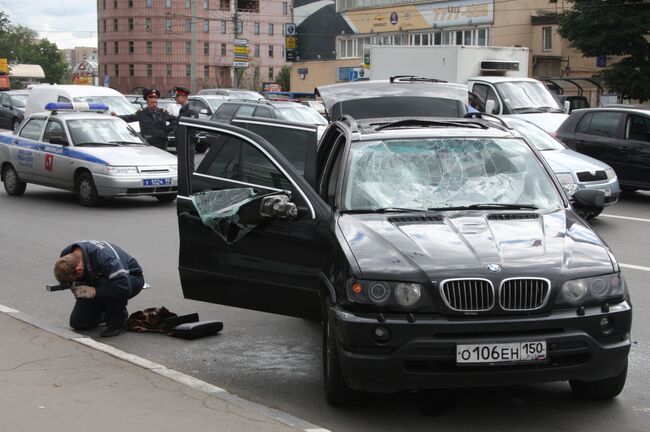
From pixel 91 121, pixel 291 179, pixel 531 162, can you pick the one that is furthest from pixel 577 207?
pixel 91 121

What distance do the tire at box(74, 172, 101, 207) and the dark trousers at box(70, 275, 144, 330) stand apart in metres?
8.63

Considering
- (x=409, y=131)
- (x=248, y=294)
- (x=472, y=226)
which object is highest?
(x=409, y=131)

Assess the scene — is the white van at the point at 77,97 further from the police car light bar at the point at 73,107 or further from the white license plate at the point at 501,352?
the white license plate at the point at 501,352

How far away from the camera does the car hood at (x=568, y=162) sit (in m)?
14.6

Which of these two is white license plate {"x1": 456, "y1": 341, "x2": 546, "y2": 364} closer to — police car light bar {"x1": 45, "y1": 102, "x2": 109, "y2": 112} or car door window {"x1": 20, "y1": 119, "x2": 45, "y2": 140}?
car door window {"x1": 20, "y1": 119, "x2": 45, "y2": 140}

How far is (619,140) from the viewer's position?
17047 mm

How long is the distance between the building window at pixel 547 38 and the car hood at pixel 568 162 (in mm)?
46791

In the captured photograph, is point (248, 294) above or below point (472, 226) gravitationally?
below

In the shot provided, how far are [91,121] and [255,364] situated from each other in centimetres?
1160

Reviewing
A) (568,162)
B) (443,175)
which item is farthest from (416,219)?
(568,162)

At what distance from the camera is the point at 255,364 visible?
7.15 meters

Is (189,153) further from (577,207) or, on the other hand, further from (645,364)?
(645,364)

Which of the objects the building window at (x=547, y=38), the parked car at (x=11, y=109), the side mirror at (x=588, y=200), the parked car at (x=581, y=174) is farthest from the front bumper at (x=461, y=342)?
the building window at (x=547, y=38)

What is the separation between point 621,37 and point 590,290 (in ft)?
118
